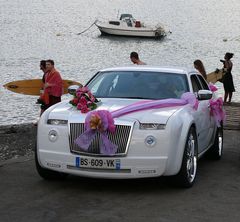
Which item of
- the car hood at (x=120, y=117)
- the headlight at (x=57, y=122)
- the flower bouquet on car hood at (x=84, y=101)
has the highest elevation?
the flower bouquet on car hood at (x=84, y=101)

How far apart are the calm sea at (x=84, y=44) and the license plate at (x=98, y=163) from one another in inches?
589

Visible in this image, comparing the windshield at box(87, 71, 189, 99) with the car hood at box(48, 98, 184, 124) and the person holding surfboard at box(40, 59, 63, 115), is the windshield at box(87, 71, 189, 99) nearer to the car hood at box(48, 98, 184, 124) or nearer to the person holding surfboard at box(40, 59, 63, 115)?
the car hood at box(48, 98, 184, 124)

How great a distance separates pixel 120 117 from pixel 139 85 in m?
1.44

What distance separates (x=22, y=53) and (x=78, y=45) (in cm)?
1295

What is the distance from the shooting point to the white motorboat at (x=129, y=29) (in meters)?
71.8

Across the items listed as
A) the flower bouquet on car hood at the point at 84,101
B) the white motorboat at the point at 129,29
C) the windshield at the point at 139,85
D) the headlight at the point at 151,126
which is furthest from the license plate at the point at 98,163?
the white motorboat at the point at 129,29

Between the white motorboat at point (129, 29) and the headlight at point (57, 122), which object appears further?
the white motorboat at point (129, 29)

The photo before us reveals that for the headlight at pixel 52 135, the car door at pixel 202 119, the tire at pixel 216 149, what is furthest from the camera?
the tire at pixel 216 149

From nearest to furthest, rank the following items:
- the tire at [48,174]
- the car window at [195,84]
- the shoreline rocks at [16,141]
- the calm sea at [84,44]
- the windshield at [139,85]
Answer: the tire at [48,174]
the windshield at [139,85]
the car window at [195,84]
the shoreline rocks at [16,141]
the calm sea at [84,44]

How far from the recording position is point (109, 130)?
286 inches

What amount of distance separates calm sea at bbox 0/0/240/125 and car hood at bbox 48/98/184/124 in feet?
46.7

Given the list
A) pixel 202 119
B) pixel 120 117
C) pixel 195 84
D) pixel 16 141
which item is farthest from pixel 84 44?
pixel 120 117

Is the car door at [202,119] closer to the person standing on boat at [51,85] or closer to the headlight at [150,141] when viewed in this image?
the headlight at [150,141]

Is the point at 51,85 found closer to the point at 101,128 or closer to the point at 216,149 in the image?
the point at 216,149
